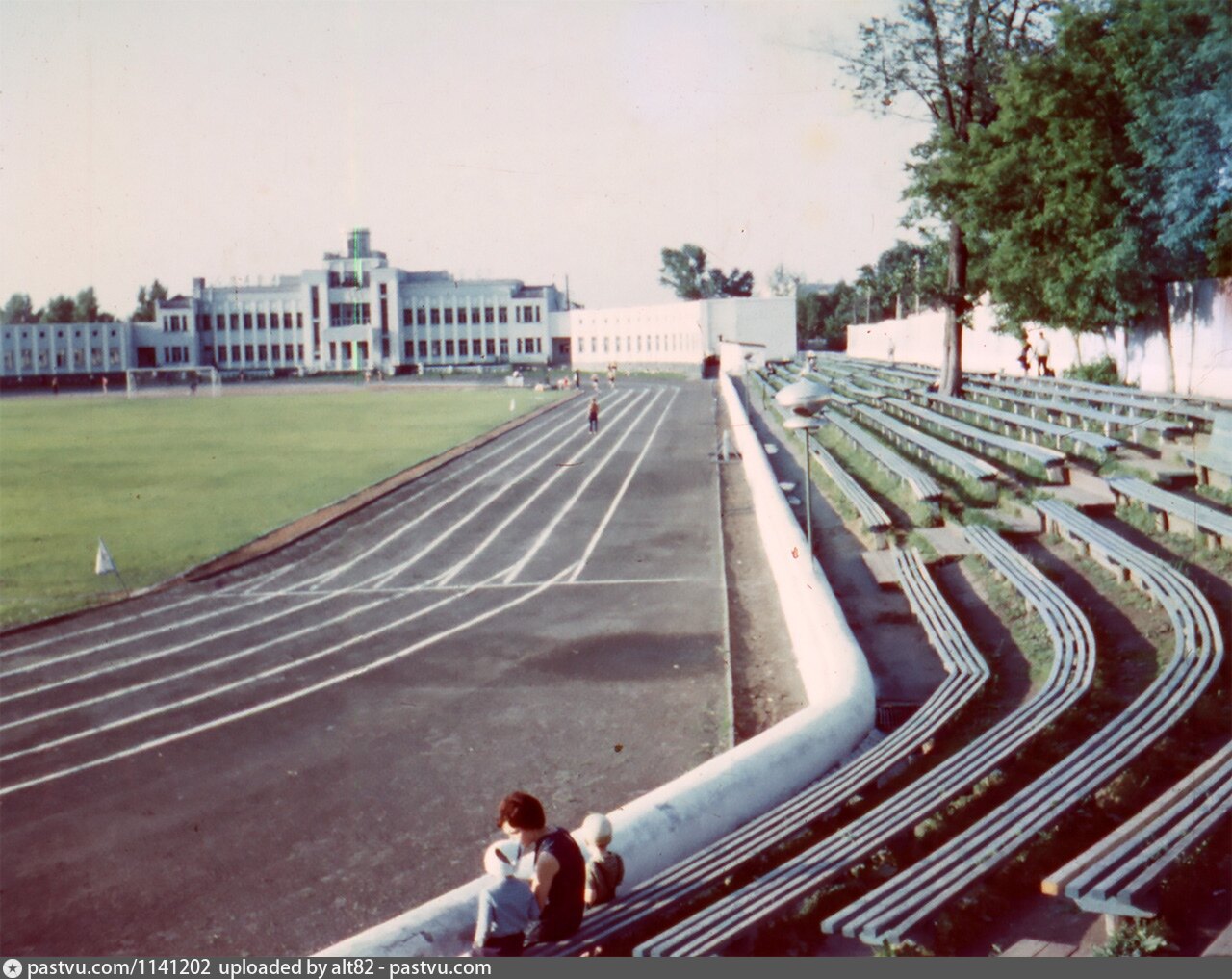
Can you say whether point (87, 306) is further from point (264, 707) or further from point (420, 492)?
point (264, 707)

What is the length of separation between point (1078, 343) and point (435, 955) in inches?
1267

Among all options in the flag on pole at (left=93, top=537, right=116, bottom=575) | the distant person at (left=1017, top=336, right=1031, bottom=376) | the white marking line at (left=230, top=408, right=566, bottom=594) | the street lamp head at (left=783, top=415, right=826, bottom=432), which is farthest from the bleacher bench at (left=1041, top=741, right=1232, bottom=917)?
the distant person at (left=1017, top=336, right=1031, bottom=376)

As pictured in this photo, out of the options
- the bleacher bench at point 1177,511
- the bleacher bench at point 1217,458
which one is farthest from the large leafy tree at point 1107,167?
the bleacher bench at point 1177,511

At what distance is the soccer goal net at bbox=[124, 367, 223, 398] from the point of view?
100938 millimetres

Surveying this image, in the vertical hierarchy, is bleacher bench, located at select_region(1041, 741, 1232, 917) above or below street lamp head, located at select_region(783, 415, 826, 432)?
below

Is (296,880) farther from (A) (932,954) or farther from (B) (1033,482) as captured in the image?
(B) (1033,482)

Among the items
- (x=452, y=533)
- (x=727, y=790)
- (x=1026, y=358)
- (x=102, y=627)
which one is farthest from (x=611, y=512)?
(x=727, y=790)

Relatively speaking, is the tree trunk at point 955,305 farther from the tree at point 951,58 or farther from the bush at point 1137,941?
the bush at point 1137,941

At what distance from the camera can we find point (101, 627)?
1828 centimetres

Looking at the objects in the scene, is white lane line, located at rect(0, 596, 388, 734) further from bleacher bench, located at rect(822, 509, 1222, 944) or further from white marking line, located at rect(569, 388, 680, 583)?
bleacher bench, located at rect(822, 509, 1222, 944)

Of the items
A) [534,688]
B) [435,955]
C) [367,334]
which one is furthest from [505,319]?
[435,955]

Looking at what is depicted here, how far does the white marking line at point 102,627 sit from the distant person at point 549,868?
1346cm

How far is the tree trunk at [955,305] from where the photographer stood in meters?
32.4

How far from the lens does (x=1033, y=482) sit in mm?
19641
